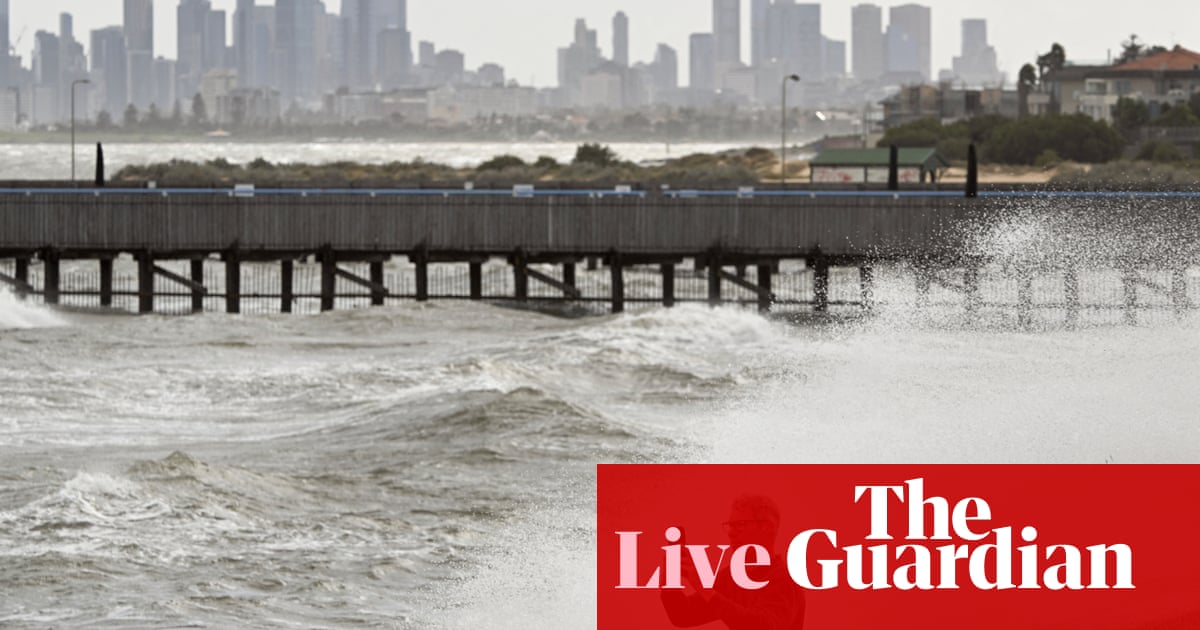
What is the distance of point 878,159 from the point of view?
8700cm

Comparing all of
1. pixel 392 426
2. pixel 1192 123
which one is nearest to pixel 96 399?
pixel 392 426

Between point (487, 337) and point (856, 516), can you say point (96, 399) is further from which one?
point (856, 516)

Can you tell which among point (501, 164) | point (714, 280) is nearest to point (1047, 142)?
point (501, 164)

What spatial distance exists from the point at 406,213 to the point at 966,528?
40.9m

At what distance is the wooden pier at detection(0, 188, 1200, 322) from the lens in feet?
178

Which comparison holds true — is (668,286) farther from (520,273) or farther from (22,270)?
(22,270)

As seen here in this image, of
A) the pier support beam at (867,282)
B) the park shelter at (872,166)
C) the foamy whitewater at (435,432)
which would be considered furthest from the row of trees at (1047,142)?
the foamy whitewater at (435,432)

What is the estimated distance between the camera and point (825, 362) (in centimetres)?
4069

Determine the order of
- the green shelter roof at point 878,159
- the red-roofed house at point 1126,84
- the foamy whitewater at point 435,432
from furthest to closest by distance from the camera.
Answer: the red-roofed house at point 1126,84
the green shelter roof at point 878,159
the foamy whitewater at point 435,432

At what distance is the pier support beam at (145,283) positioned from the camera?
180 feet

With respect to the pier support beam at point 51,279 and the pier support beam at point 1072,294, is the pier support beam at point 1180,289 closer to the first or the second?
the pier support beam at point 1072,294

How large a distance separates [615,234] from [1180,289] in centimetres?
Answer: 1513

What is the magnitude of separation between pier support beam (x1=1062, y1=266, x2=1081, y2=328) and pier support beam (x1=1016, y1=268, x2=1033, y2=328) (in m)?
0.92

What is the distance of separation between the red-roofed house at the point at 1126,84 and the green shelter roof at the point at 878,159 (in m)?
61.0
